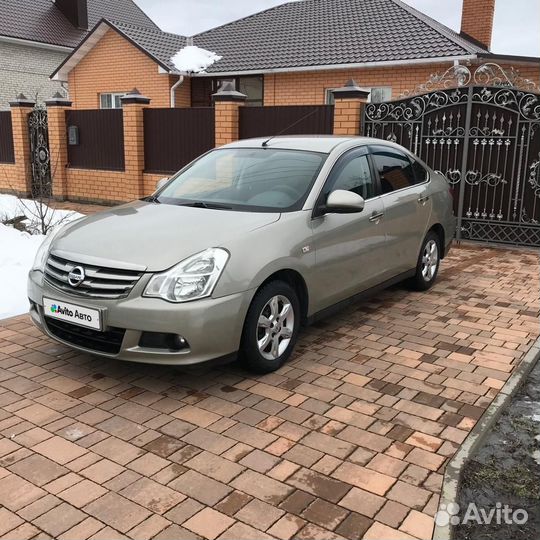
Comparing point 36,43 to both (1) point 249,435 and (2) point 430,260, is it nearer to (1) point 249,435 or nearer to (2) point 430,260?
(2) point 430,260

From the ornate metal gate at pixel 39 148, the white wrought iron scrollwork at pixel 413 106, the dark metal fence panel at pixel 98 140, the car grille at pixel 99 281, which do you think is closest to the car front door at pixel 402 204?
the car grille at pixel 99 281

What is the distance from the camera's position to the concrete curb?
2865 millimetres

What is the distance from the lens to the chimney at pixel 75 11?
92.5ft

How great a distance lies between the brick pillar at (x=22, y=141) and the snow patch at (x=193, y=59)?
515 cm

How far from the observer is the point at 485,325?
548 cm

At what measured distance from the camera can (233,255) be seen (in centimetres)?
385

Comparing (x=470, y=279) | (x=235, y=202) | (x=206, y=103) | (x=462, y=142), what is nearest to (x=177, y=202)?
(x=235, y=202)

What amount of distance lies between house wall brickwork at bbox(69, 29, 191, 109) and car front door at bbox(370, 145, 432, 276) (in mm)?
13430

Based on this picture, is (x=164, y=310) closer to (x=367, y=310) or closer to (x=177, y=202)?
(x=177, y=202)

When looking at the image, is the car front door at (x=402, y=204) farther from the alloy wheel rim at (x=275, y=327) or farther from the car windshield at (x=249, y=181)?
the alloy wheel rim at (x=275, y=327)

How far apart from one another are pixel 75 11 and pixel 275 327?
28.4m

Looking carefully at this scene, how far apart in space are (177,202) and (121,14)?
30079 mm

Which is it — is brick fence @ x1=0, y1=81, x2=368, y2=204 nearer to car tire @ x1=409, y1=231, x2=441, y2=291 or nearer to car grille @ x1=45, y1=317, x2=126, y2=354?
car tire @ x1=409, y1=231, x2=441, y2=291

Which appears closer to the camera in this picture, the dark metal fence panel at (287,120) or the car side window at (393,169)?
the car side window at (393,169)
